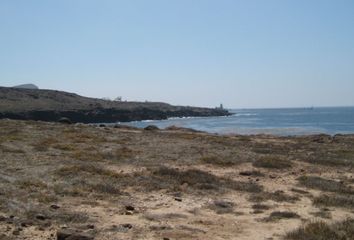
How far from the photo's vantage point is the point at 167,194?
18.4 m

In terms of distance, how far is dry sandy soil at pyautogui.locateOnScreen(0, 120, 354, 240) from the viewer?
13297 mm

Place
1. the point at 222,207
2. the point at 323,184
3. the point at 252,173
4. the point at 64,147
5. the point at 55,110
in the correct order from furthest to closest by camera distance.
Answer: the point at 55,110
the point at 64,147
the point at 252,173
the point at 323,184
the point at 222,207

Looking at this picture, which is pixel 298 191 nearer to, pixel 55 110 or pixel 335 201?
pixel 335 201

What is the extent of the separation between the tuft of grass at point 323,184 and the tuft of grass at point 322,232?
684 centimetres

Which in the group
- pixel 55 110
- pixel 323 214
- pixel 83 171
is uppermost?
pixel 55 110

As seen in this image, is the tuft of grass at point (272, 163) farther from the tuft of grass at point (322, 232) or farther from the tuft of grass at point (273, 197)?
the tuft of grass at point (322, 232)

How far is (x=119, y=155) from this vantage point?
2836 cm

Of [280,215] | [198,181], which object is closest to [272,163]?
[198,181]

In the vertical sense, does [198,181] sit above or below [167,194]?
above

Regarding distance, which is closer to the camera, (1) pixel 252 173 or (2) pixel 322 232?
(2) pixel 322 232

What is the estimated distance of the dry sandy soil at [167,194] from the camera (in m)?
13.3

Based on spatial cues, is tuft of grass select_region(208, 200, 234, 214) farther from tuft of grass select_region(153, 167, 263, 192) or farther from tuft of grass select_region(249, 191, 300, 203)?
tuft of grass select_region(153, 167, 263, 192)

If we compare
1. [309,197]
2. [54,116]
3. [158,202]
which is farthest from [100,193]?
[54,116]

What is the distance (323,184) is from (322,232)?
9.06 m
